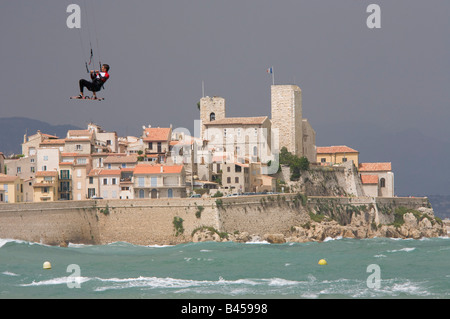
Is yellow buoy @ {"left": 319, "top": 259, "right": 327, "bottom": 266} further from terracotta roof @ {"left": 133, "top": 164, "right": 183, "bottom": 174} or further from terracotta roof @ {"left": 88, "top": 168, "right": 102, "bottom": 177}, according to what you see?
terracotta roof @ {"left": 88, "top": 168, "right": 102, "bottom": 177}

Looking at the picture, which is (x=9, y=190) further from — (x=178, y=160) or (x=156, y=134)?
(x=156, y=134)

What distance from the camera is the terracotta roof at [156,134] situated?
94.6 metres

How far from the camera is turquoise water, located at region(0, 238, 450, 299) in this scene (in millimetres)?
54219

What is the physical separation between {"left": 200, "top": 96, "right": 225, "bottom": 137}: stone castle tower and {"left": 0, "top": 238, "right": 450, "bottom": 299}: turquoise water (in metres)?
28.5

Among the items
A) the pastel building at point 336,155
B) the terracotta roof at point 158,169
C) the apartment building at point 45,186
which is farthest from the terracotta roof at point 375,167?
the apartment building at point 45,186

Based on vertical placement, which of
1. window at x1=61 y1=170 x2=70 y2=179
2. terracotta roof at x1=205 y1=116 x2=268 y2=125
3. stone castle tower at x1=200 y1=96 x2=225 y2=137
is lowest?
window at x1=61 y1=170 x2=70 y2=179

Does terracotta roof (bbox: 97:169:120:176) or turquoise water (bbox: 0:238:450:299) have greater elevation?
terracotta roof (bbox: 97:169:120:176)

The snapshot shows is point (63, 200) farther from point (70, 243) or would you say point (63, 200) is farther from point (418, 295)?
point (418, 295)

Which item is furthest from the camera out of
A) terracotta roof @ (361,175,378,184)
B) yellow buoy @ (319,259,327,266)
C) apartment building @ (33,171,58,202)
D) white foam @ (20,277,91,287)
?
terracotta roof @ (361,175,378,184)

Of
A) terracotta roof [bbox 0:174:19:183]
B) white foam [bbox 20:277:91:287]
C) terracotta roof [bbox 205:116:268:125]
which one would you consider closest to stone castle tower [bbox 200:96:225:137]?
terracotta roof [bbox 205:116:268:125]

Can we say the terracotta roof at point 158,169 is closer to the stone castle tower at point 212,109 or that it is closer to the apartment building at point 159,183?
the apartment building at point 159,183

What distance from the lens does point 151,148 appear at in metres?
94.4
